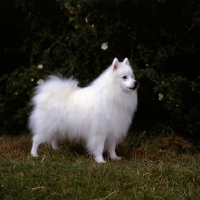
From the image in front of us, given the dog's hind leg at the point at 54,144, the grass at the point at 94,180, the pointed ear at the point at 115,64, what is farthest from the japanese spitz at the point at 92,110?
the grass at the point at 94,180

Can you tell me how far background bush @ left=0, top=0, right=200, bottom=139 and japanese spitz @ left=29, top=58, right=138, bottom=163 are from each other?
3.14ft

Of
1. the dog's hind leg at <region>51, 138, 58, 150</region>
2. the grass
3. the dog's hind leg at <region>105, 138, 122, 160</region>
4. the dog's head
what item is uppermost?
the dog's head

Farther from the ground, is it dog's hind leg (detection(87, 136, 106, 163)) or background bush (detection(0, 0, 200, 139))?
background bush (detection(0, 0, 200, 139))

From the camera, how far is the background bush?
645 centimetres

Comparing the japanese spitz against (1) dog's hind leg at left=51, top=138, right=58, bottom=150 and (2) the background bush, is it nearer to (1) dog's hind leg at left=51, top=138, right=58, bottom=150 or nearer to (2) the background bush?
(1) dog's hind leg at left=51, top=138, right=58, bottom=150

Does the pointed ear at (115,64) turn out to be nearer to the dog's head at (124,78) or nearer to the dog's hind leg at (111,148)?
the dog's head at (124,78)

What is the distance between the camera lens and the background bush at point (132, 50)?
21.1ft

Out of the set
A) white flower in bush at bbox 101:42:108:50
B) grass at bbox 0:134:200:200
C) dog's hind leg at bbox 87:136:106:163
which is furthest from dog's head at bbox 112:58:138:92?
white flower in bush at bbox 101:42:108:50

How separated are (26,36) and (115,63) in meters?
2.64

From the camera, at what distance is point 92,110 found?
5285 mm

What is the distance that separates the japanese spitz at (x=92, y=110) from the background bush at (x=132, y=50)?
0.96 metres

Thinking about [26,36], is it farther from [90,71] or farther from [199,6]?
[199,6]

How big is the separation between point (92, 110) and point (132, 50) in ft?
5.86

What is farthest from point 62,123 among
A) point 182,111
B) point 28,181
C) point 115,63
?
point 182,111
